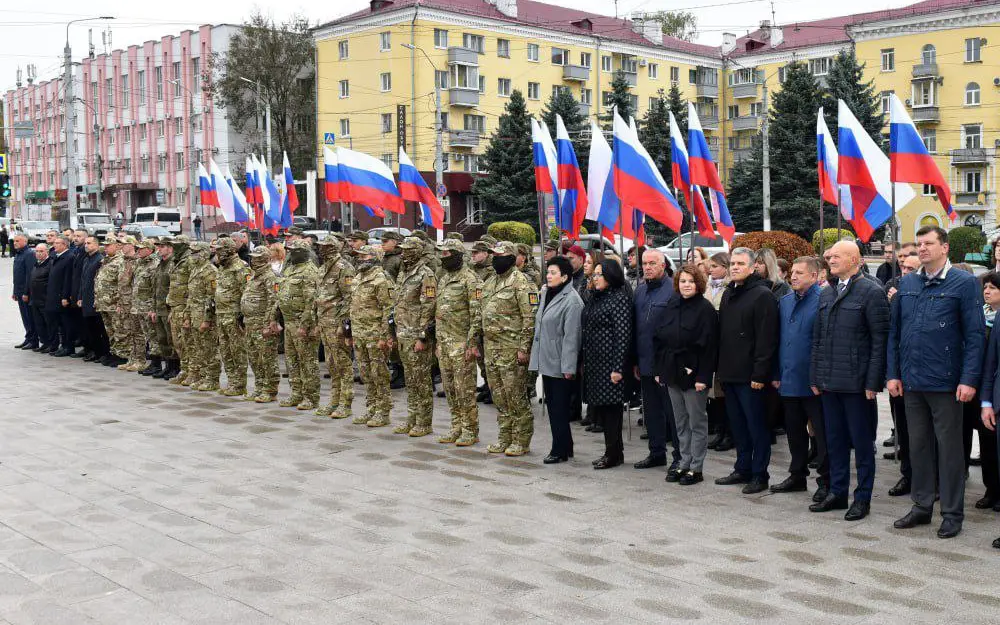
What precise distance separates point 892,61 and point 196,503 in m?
63.8

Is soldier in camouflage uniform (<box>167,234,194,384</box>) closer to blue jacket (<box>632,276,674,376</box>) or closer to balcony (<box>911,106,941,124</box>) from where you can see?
blue jacket (<box>632,276,674,376</box>)

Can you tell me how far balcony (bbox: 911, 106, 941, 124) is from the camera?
62594 mm

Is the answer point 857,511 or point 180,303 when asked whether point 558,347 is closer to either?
point 857,511

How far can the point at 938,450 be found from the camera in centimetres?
727

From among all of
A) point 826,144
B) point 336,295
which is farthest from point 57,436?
point 826,144

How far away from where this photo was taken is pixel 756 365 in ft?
27.2

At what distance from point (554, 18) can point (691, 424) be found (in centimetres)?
6075

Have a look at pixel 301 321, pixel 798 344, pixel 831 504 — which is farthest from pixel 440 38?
pixel 831 504

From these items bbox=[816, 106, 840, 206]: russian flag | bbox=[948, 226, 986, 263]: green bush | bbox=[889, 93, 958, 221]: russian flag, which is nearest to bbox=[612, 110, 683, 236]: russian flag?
bbox=[816, 106, 840, 206]: russian flag

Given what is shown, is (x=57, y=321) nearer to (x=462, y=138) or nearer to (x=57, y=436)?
(x=57, y=436)

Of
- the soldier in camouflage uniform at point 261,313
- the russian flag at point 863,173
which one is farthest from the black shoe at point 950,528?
the soldier in camouflage uniform at point 261,313

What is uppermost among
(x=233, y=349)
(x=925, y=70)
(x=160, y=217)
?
(x=925, y=70)

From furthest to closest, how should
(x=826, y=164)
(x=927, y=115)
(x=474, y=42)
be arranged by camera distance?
(x=927, y=115), (x=474, y=42), (x=826, y=164)

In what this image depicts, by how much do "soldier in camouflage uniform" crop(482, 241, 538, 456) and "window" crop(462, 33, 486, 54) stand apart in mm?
51912
